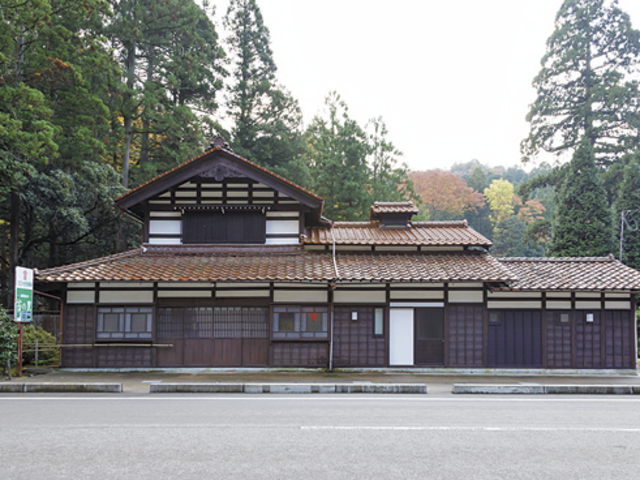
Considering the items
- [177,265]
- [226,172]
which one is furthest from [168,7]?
[177,265]

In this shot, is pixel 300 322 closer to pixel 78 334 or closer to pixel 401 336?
pixel 401 336

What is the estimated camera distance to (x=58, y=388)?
10.8m

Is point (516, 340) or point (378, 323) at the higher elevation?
point (378, 323)

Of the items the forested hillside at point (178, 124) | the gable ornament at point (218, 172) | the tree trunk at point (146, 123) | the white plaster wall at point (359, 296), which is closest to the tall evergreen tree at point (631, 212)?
the forested hillside at point (178, 124)

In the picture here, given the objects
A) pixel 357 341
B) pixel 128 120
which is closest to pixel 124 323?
pixel 357 341

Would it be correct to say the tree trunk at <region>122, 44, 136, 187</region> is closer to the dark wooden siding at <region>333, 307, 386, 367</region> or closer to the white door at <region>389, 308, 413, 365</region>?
the dark wooden siding at <region>333, 307, 386, 367</region>

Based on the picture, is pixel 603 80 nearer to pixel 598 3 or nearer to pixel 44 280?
pixel 598 3

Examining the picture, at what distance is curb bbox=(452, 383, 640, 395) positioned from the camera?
11.0 metres

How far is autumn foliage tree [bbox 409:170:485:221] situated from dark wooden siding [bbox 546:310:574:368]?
1795 inches

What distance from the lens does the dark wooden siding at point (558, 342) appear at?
15195 millimetres

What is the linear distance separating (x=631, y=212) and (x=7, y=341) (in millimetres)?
31237

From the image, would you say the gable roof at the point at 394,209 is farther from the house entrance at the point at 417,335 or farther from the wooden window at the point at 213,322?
the wooden window at the point at 213,322

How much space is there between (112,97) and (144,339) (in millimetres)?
17285

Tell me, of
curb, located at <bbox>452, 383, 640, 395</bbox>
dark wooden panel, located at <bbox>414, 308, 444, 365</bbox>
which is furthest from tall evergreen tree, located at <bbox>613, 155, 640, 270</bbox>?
curb, located at <bbox>452, 383, 640, 395</bbox>
